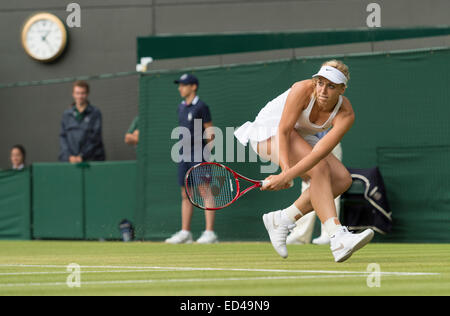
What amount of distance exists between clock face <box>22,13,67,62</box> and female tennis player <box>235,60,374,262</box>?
370 inches

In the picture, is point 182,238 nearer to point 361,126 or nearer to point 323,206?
point 361,126

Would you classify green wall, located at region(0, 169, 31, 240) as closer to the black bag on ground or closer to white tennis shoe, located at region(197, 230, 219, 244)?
white tennis shoe, located at region(197, 230, 219, 244)

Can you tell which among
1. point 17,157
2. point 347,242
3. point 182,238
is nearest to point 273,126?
point 347,242

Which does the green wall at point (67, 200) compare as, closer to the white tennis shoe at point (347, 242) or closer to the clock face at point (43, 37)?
the clock face at point (43, 37)

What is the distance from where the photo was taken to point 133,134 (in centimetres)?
1185

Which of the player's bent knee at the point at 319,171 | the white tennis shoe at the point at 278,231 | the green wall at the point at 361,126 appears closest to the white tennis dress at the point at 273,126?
the player's bent knee at the point at 319,171

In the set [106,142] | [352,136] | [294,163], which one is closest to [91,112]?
[106,142]

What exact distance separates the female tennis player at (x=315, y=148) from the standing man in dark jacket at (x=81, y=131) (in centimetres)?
512

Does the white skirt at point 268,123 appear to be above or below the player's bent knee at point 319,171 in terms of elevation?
above

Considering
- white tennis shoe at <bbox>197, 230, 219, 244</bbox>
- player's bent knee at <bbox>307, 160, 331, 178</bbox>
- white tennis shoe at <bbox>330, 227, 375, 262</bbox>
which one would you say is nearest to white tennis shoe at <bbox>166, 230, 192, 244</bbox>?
white tennis shoe at <bbox>197, 230, 219, 244</bbox>

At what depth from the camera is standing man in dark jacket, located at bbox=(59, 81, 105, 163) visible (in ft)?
38.2

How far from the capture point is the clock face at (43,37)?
614 inches

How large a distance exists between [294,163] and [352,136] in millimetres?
3715

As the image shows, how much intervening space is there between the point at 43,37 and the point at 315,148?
10.4 metres
